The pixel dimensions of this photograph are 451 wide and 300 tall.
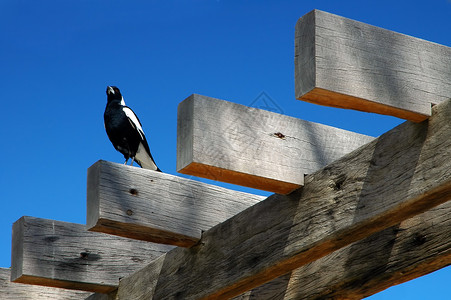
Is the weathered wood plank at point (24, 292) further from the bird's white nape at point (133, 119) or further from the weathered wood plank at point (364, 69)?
the weathered wood plank at point (364, 69)

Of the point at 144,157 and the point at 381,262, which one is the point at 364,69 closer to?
the point at 381,262

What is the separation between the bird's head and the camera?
632cm

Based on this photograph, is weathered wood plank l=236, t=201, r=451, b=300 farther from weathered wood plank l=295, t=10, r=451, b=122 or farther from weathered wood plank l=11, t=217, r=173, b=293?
weathered wood plank l=11, t=217, r=173, b=293

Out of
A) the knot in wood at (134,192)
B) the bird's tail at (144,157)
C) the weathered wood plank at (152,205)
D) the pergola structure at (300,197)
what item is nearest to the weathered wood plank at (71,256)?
the pergola structure at (300,197)

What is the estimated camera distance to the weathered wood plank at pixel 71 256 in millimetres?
3209

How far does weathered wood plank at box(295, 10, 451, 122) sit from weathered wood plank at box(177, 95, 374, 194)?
0.42 metres

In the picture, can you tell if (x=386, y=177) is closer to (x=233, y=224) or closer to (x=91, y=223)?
(x=233, y=224)

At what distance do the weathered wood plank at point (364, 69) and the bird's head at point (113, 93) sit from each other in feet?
14.3

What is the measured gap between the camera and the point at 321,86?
1940 mm

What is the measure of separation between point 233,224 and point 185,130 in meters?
0.54

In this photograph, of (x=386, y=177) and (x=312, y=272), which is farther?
(x=312, y=272)

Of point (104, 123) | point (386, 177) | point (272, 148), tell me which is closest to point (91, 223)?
point (272, 148)

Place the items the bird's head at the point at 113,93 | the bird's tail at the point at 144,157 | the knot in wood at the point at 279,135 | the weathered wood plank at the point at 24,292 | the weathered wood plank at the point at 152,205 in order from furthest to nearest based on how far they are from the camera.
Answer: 1. the bird's head at the point at 113,93
2. the bird's tail at the point at 144,157
3. the weathered wood plank at the point at 24,292
4. the weathered wood plank at the point at 152,205
5. the knot in wood at the point at 279,135

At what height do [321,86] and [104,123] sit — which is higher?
[104,123]
